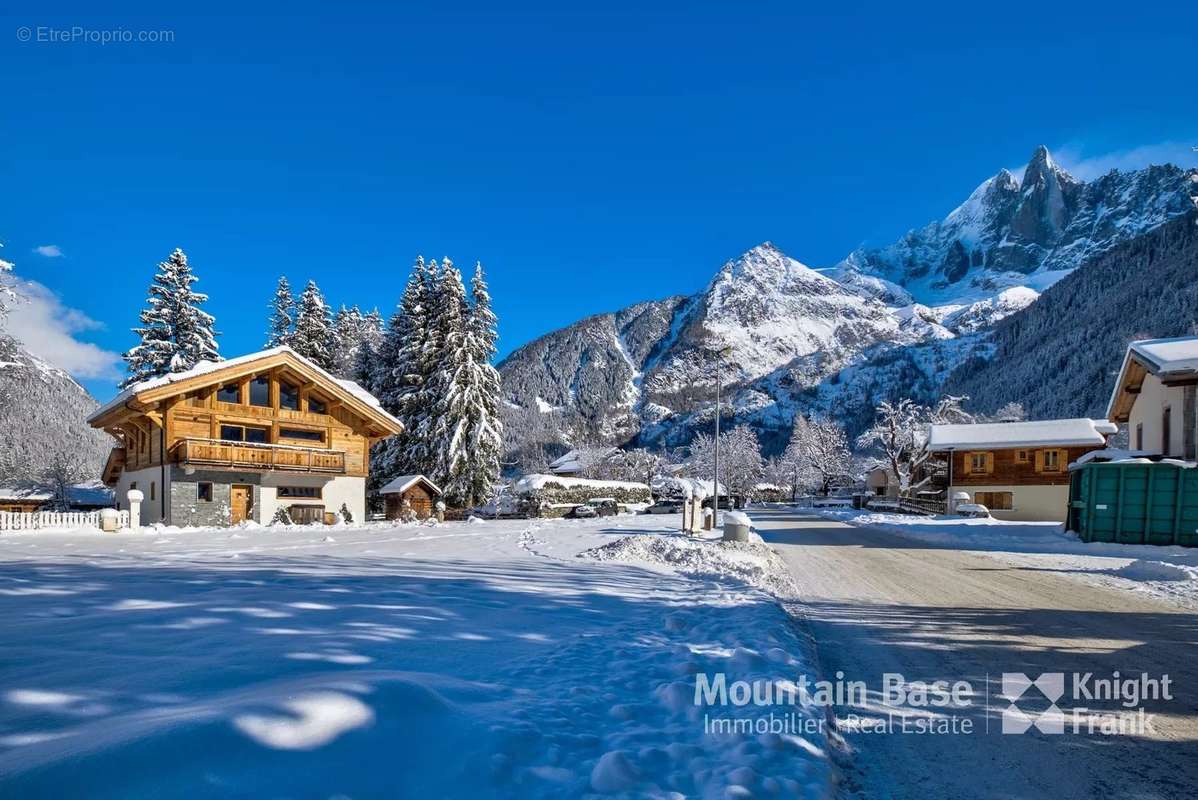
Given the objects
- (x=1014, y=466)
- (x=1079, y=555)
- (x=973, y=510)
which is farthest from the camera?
(x=1014, y=466)

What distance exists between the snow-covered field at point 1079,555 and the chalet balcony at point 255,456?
93.5ft

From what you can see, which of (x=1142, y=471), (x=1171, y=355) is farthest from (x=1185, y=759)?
(x=1171, y=355)

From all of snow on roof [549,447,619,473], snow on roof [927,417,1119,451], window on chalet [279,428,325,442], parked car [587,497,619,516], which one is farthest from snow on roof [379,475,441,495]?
snow on roof [549,447,619,473]

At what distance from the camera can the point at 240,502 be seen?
30.1m

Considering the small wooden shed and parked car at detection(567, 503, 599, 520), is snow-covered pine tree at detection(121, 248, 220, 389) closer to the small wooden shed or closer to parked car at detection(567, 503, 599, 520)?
the small wooden shed

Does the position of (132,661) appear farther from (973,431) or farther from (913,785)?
(973,431)

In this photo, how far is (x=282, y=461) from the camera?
99.5 ft

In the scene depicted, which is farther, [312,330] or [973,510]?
[312,330]

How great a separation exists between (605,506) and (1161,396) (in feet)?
106

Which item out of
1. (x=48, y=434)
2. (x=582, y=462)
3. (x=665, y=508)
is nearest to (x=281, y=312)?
(x=665, y=508)

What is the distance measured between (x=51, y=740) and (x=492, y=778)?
7.58 feet

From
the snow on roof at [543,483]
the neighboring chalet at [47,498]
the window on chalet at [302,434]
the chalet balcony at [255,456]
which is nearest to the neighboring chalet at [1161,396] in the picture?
the snow on roof at [543,483]

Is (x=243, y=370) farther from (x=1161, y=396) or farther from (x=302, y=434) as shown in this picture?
(x=1161, y=396)

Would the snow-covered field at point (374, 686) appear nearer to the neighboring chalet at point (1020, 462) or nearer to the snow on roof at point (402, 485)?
the snow on roof at point (402, 485)
